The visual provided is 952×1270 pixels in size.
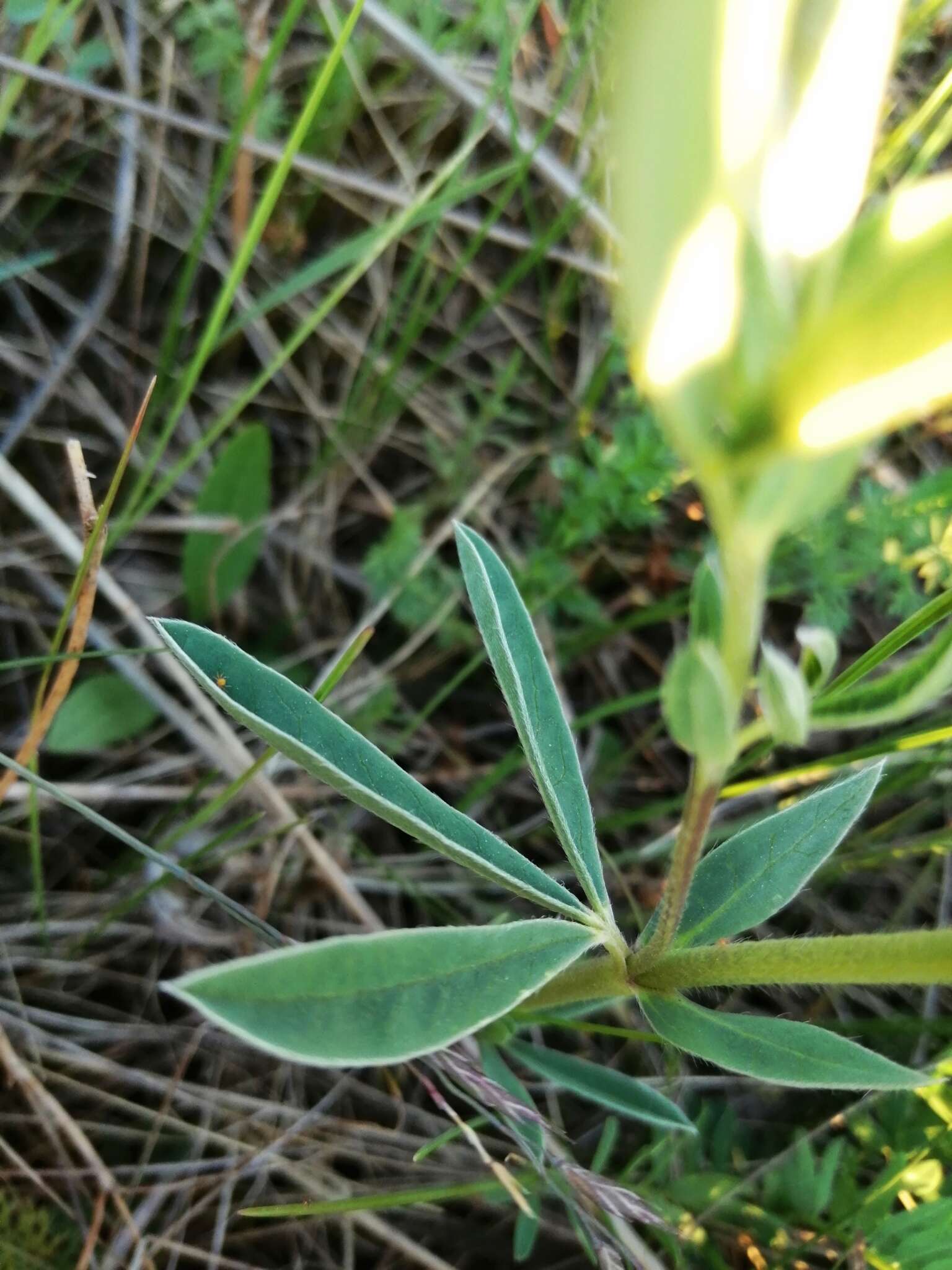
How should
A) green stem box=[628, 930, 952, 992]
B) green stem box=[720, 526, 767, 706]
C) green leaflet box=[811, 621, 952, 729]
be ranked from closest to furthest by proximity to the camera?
green stem box=[720, 526, 767, 706]
green leaflet box=[811, 621, 952, 729]
green stem box=[628, 930, 952, 992]

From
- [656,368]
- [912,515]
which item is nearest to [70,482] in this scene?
[912,515]

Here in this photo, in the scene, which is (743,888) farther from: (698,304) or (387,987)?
(698,304)

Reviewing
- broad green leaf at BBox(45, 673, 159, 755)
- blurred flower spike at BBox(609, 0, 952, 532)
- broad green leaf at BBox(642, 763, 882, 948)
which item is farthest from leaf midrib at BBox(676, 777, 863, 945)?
broad green leaf at BBox(45, 673, 159, 755)

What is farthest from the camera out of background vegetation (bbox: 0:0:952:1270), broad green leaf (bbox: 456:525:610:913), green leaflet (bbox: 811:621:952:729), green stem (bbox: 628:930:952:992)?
background vegetation (bbox: 0:0:952:1270)

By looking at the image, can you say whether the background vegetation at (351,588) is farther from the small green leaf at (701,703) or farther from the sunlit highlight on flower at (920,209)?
the sunlit highlight on flower at (920,209)

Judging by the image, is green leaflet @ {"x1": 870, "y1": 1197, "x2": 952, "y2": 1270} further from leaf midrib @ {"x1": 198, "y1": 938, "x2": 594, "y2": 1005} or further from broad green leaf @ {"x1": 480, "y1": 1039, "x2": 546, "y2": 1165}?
leaf midrib @ {"x1": 198, "y1": 938, "x2": 594, "y2": 1005}

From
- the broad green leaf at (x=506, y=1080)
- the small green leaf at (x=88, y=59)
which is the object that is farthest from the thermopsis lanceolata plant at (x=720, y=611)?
the small green leaf at (x=88, y=59)
